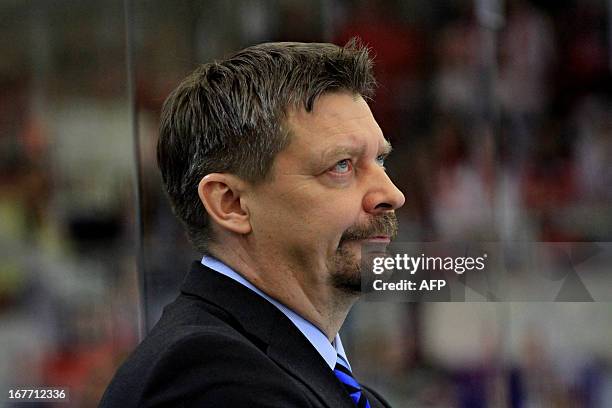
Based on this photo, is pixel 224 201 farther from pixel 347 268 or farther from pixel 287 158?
pixel 347 268

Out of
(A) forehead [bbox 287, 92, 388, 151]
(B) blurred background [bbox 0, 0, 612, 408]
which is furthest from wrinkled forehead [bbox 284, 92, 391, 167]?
(B) blurred background [bbox 0, 0, 612, 408]

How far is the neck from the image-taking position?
2.16m

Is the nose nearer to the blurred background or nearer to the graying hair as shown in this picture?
the graying hair

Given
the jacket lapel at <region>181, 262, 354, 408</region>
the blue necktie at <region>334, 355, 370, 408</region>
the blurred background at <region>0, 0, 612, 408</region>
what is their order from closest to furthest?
the jacket lapel at <region>181, 262, 354, 408</region> < the blue necktie at <region>334, 355, 370, 408</region> < the blurred background at <region>0, 0, 612, 408</region>

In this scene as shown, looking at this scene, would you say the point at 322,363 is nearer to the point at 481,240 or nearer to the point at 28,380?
the point at 481,240

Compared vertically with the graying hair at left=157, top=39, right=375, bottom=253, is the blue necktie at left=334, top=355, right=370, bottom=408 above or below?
below

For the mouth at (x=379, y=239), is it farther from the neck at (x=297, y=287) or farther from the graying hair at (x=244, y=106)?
the graying hair at (x=244, y=106)

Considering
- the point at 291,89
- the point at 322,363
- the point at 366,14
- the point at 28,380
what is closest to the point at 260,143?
the point at 291,89

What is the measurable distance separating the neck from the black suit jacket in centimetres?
6

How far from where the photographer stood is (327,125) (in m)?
2.16

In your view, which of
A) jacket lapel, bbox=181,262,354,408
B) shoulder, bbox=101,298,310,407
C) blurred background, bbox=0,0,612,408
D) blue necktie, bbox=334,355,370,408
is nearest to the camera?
shoulder, bbox=101,298,310,407

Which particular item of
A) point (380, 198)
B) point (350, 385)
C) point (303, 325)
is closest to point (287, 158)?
point (380, 198)

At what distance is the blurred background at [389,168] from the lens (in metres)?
5.18

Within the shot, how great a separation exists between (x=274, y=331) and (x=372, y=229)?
27 cm
